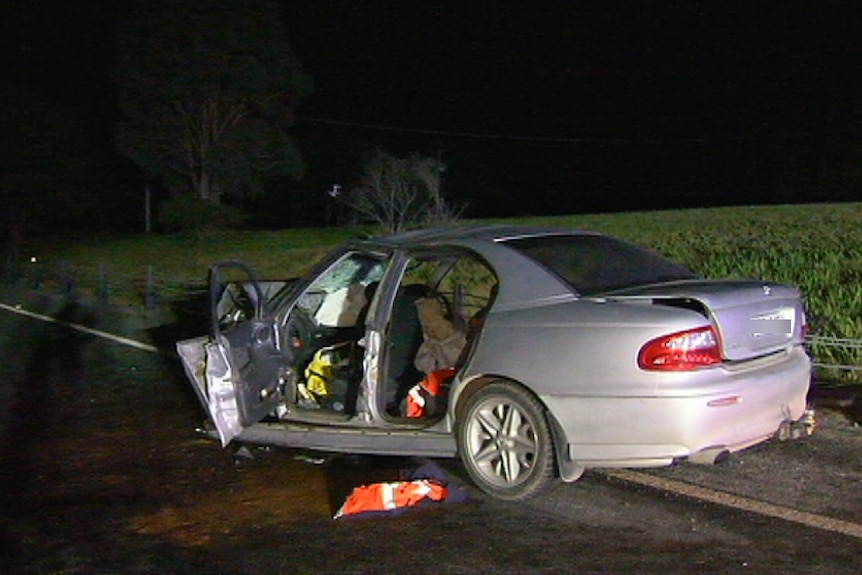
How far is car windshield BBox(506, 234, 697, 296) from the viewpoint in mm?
6520

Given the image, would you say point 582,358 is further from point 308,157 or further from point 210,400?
point 308,157

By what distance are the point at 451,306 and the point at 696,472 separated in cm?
211

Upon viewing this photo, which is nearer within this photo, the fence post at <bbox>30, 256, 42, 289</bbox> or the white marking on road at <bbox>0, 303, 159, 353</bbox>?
the white marking on road at <bbox>0, 303, 159, 353</bbox>

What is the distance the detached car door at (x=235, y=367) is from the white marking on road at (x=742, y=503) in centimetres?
224

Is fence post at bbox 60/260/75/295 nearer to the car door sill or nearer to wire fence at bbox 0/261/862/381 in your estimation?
wire fence at bbox 0/261/862/381

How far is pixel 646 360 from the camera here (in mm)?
5816

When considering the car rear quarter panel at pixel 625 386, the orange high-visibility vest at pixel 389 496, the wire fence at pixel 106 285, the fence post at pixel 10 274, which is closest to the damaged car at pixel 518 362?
the car rear quarter panel at pixel 625 386

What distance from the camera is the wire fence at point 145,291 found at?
31.2 ft

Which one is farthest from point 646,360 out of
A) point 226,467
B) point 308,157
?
point 308,157

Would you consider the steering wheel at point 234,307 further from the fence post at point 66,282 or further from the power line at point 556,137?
the power line at point 556,137

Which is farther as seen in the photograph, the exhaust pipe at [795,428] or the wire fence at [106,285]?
the wire fence at [106,285]

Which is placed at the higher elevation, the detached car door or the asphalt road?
the detached car door

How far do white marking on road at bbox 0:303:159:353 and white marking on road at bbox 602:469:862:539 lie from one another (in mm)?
8437

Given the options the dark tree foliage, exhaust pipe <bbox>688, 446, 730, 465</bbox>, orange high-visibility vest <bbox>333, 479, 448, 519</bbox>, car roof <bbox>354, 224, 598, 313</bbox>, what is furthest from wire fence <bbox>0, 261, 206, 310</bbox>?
exhaust pipe <bbox>688, 446, 730, 465</bbox>
